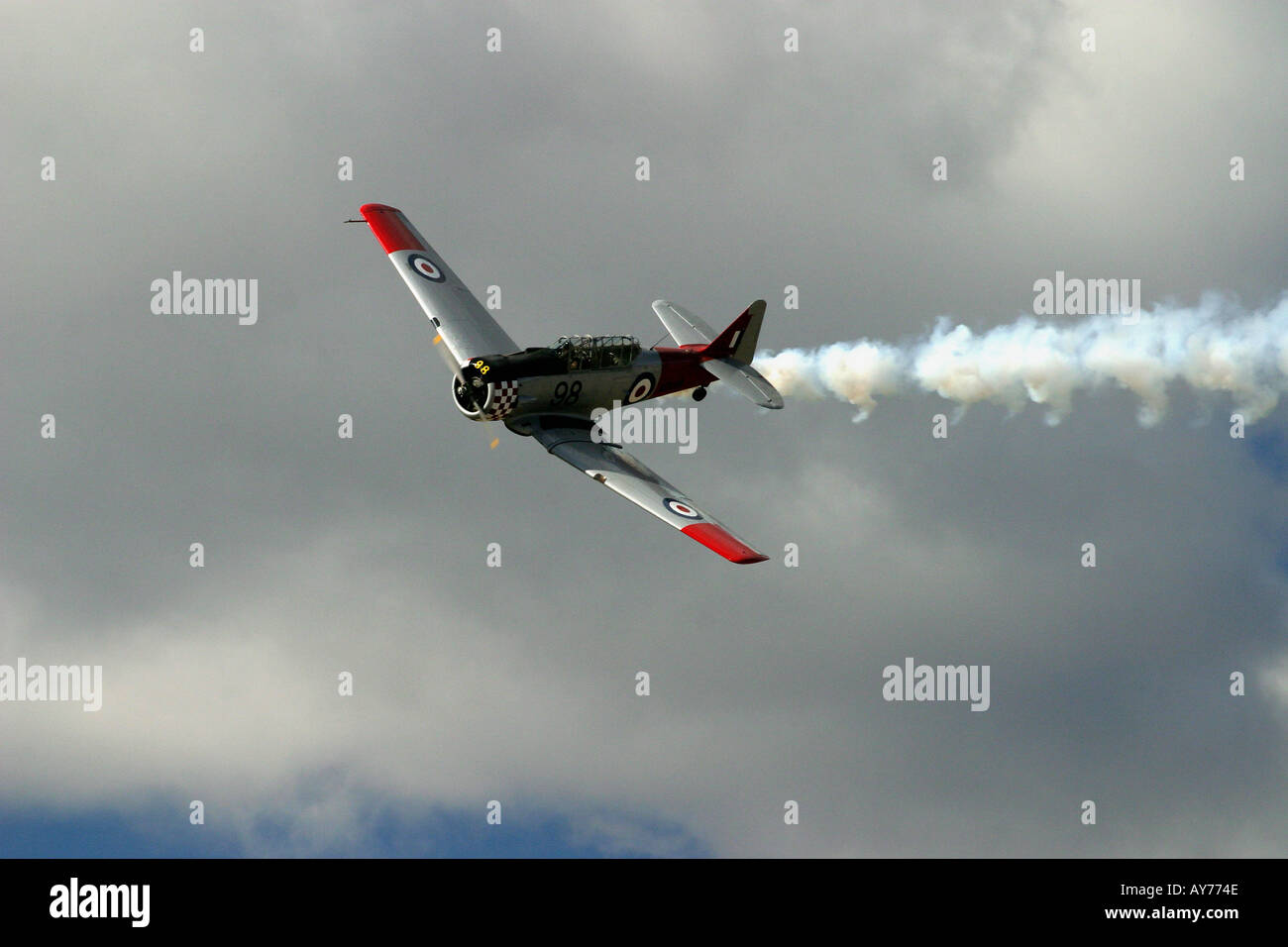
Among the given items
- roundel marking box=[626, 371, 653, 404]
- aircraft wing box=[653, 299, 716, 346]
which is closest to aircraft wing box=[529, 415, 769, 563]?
Answer: roundel marking box=[626, 371, 653, 404]

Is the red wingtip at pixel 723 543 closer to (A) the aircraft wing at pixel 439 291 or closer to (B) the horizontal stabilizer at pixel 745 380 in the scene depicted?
(B) the horizontal stabilizer at pixel 745 380

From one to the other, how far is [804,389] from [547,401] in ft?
26.6

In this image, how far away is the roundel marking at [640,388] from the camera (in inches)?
1855

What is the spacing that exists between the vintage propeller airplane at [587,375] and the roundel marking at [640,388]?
0.04 meters

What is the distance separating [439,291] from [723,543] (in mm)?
12603

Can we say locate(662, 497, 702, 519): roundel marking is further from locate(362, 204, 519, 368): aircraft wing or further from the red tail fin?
the red tail fin

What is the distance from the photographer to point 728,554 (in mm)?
40312

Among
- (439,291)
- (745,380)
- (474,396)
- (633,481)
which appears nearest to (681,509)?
(633,481)

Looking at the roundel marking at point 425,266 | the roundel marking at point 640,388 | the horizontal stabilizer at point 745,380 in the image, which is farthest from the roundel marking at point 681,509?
the roundel marking at point 425,266

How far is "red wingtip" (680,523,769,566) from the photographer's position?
1585 inches

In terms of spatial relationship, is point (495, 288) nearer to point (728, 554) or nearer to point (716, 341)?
point (716, 341)

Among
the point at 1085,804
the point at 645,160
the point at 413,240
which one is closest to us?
the point at 1085,804

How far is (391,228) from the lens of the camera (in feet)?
170
